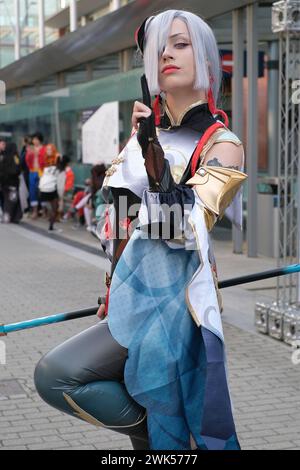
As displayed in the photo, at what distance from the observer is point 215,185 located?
→ 296cm

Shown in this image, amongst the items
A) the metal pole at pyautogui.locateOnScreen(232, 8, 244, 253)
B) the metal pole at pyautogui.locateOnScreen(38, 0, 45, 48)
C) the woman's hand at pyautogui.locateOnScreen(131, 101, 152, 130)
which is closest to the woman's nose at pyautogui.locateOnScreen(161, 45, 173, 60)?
the woman's hand at pyautogui.locateOnScreen(131, 101, 152, 130)

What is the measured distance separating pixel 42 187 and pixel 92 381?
1401cm

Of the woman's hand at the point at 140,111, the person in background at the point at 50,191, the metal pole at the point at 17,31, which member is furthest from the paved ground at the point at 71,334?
the metal pole at the point at 17,31

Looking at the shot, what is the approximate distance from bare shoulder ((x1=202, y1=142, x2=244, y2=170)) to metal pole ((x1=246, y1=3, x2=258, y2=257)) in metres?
9.12

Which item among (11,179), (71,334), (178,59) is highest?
(178,59)

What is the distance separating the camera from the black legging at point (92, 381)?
9.62ft

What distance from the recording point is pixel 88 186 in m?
17.0

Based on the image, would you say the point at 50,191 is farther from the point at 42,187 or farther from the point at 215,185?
the point at 215,185

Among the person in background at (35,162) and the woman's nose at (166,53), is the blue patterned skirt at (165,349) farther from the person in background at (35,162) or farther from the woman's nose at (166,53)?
the person in background at (35,162)

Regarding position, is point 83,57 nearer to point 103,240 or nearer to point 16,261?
point 16,261

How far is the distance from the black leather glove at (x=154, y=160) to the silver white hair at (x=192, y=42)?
1.24 ft

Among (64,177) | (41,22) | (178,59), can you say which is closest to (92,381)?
(178,59)
